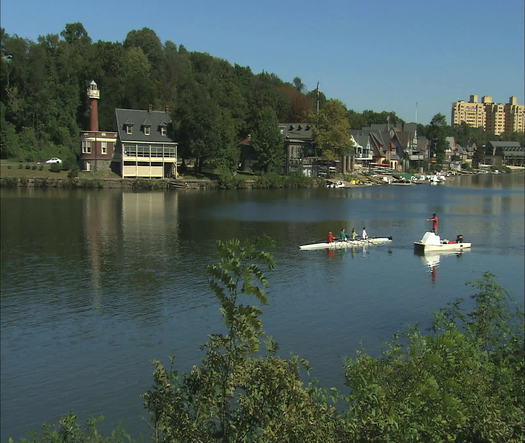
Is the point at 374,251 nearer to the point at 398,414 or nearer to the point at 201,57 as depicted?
the point at 398,414

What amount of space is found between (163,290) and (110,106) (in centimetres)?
8206

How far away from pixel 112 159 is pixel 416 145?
10706cm

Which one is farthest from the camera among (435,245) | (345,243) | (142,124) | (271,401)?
(142,124)

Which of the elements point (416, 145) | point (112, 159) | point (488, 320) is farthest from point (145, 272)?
point (416, 145)

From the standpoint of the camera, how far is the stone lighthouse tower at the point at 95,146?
9556 cm

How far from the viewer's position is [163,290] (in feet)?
107

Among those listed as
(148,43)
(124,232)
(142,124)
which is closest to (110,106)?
(142,124)

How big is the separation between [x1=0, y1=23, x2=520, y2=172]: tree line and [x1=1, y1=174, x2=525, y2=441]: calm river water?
33.6 metres

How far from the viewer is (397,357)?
14.6 m

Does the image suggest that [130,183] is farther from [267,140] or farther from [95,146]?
[267,140]

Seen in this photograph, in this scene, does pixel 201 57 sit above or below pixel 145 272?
above

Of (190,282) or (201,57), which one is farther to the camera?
(201,57)

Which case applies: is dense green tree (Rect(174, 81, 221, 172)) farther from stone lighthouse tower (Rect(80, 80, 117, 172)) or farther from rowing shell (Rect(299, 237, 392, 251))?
rowing shell (Rect(299, 237, 392, 251))

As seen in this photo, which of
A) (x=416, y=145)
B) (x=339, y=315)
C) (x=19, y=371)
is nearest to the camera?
(x=19, y=371)
